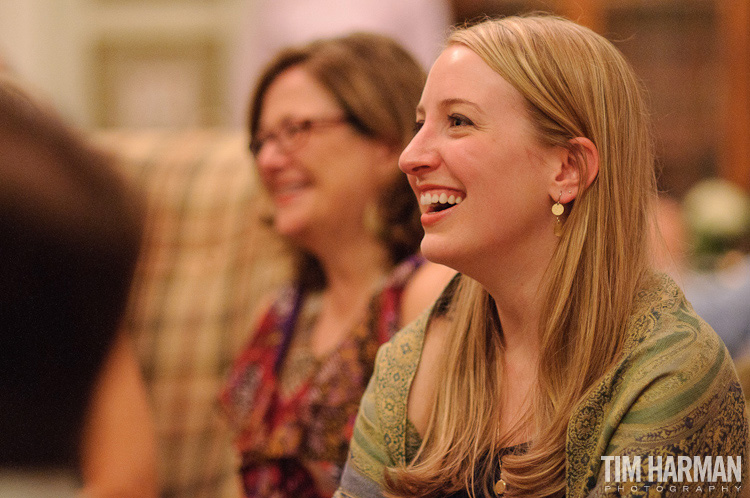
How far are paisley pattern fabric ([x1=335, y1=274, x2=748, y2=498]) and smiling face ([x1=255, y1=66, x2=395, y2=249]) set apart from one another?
799 millimetres

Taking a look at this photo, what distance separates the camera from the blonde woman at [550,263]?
80 cm

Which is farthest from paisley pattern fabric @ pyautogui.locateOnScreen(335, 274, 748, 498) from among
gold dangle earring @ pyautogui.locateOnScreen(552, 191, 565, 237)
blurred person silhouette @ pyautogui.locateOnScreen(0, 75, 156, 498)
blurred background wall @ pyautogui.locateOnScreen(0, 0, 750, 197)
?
blurred background wall @ pyautogui.locateOnScreen(0, 0, 750, 197)

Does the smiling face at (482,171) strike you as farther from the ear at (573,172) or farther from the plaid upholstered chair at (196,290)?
the plaid upholstered chair at (196,290)

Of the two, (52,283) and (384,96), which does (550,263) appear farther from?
(384,96)

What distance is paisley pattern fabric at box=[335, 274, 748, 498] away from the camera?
0.75m

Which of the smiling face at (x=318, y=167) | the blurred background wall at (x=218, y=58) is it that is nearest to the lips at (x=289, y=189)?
the smiling face at (x=318, y=167)

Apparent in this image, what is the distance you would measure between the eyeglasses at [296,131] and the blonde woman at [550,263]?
26.3 inches

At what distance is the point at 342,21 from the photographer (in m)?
2.47

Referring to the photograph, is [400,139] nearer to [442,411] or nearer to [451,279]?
[451,279]

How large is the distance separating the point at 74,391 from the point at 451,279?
0.56m

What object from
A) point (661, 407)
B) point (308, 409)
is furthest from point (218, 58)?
point (661, 407)

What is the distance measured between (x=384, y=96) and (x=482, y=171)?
2.48ft

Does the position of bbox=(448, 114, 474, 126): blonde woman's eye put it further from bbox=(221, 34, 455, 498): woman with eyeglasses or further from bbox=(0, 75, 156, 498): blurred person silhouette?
bbox=(221, 34, 455, 498): woman with eyeglasses

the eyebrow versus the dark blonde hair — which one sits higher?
the eyebrow
